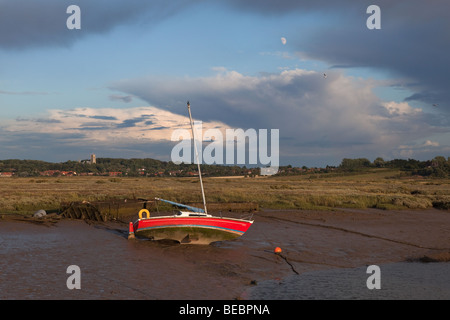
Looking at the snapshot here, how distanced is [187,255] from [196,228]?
5.63 feet

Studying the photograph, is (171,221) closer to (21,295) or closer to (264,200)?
(21,295)

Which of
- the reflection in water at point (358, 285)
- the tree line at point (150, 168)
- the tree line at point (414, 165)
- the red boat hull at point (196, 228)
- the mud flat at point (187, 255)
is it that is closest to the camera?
the reflection in water at point (358, 285)

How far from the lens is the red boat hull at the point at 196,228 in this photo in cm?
2055

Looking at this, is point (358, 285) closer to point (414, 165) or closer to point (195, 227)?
point (195, 227)

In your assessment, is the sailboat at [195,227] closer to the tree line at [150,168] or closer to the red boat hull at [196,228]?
the red boat hull at [196,228]

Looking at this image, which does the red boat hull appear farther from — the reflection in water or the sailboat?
the reflection in water

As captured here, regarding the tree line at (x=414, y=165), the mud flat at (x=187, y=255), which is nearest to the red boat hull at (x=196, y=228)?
the mud flat at (x=187, y=255)

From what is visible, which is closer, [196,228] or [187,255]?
[187,255]

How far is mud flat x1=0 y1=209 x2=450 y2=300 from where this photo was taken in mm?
13966

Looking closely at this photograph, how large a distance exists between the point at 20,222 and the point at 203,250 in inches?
530

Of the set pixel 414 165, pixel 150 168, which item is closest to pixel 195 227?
pixel 414 165

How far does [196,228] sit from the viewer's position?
813 inches

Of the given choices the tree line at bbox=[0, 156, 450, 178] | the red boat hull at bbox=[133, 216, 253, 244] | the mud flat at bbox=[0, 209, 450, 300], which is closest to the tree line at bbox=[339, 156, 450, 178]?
the tree line at bbox=[0, 156, 450, 178]

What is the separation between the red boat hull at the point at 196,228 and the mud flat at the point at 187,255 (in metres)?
0.52
